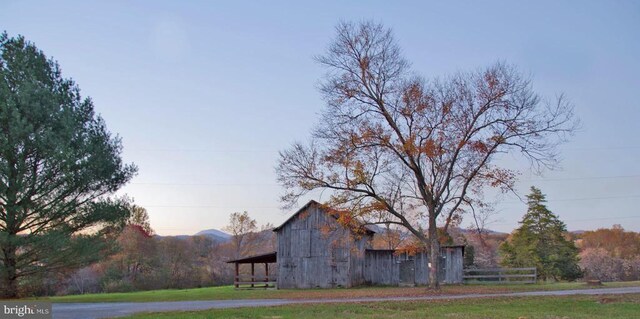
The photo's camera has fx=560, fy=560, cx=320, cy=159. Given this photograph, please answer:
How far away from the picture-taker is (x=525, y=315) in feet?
55.0

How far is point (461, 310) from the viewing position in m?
18.9

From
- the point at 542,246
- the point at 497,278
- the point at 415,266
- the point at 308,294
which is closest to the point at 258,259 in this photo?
the point at 415,266

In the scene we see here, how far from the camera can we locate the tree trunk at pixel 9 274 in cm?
2658

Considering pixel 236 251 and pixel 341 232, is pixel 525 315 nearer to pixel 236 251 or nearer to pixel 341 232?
pixel 341 232

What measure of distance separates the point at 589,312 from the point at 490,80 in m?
18.2

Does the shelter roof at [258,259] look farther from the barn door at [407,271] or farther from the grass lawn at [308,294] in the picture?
the barn door at [407,271]

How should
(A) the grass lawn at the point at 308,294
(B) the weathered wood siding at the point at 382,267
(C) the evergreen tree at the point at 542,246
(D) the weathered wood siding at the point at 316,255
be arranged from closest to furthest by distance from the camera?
1. (A) the grass lawn at the point at 308,294
2. (D) the weathered wood siding at the point at 316,255
3. (B) the weathered wood siding at the point at 382,267
4. (C) the evergreen tree at the point at 542,246

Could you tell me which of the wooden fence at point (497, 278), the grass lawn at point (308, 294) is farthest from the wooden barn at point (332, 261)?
the grass lawn at point (308, 294)

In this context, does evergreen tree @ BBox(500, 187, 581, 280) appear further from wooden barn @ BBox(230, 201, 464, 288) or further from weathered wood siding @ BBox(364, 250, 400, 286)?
weathered wood siding @ BBox(364, 250, 400, 286)

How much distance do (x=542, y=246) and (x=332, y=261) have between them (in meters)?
22.7

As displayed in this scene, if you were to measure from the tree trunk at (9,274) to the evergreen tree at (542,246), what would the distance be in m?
42.2

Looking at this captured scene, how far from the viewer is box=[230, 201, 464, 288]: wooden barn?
42031 mm

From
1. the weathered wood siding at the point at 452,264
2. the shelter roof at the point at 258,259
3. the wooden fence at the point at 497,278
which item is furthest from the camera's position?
the shelter roof at the point at 258,259

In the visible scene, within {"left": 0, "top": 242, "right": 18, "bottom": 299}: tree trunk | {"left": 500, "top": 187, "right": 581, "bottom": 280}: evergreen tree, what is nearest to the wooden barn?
{"left": 500, "top": 187, "right": 581, "bottom": 280}: evergreen tree
